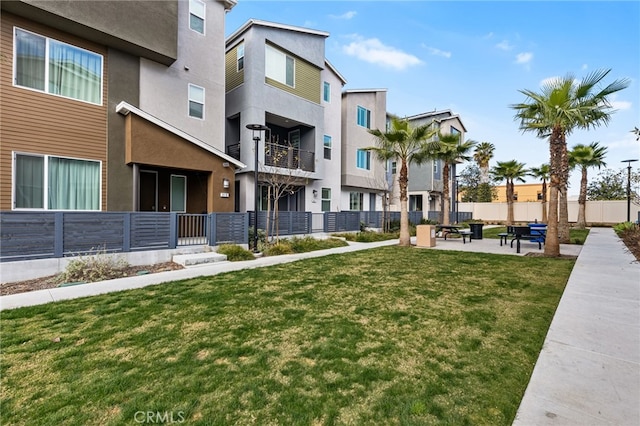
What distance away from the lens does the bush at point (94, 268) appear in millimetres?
7559

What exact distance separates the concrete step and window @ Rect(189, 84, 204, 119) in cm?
687

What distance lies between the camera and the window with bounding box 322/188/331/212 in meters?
19.6

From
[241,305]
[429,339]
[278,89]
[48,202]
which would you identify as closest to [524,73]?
[278,89]

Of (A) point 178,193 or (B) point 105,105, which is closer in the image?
(B) point 105,105

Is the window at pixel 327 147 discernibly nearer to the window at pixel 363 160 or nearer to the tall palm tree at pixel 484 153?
the window at pixel 363 160

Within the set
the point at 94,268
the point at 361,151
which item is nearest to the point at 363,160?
the point at 361,151

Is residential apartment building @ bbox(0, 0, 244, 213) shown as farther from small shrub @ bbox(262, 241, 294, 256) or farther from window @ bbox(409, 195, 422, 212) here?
window @ bbox(409, 195, 422, 212)

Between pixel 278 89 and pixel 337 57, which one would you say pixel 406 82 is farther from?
pixel 278 89

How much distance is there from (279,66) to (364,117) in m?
8.98

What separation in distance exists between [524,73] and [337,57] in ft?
39.2

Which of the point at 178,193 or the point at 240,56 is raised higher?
the point at 240,56

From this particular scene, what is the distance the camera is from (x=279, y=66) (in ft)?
53.7

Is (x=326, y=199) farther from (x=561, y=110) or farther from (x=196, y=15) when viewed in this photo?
(x=561, y=110)

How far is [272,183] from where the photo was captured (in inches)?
559
